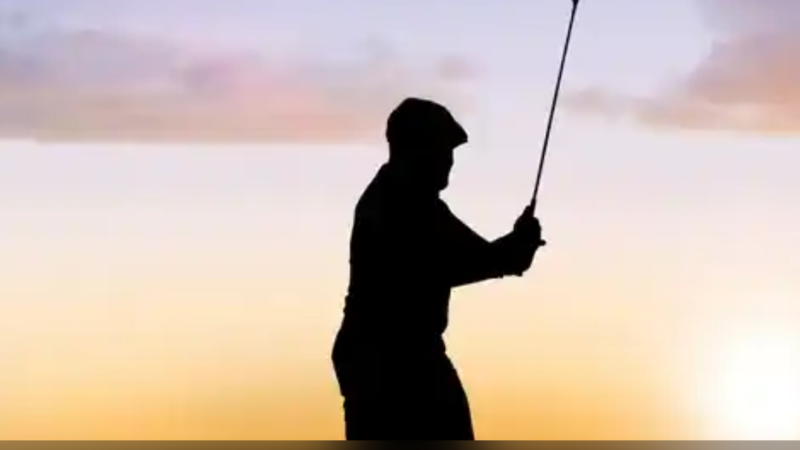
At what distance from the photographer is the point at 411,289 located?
6.97 metres

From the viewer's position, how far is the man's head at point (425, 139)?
7023 millimetres

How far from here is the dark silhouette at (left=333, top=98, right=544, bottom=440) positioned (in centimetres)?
696

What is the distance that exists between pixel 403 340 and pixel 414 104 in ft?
3.19

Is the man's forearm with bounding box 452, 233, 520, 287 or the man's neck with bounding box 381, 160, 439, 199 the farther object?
the man's neck with bounding box 381, 160, 439, 199

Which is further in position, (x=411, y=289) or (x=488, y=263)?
(x=411, y=289)

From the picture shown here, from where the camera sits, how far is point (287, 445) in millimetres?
6930

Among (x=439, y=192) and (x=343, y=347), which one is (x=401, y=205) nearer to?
(x=439, y=192)

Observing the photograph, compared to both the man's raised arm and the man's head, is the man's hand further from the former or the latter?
A: the man's head

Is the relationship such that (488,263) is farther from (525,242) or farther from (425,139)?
(425,139)

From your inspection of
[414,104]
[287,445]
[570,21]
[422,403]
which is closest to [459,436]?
[422,403]

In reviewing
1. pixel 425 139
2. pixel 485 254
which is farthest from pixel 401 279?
pixel 425 139

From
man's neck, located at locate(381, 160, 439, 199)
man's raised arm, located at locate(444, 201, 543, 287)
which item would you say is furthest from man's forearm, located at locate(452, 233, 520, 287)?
man's neck, located at locate(381, 160, 439, 199)

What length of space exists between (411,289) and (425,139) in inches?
24.3

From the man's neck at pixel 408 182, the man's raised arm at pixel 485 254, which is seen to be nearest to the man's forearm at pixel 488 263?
the man's raised arm at pixel 485 254
